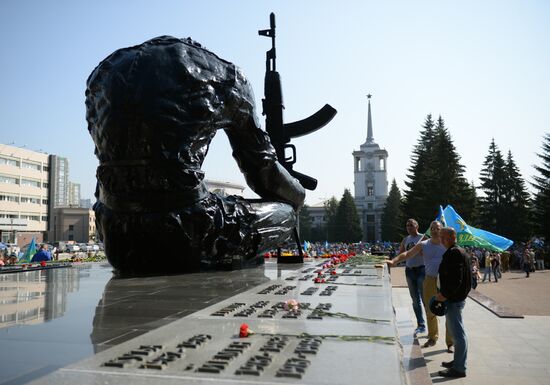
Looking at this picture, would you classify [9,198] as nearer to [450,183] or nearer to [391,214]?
[450,183]

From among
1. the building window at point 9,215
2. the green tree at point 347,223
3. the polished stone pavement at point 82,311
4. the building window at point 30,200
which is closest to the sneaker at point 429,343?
the polished stone pavement at point 82,311

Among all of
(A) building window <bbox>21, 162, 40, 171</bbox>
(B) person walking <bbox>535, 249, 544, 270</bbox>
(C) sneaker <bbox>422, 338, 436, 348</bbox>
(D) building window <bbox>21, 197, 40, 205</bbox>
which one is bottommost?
(B) person walking <bbox>535, 249, 544, 270</bbox>

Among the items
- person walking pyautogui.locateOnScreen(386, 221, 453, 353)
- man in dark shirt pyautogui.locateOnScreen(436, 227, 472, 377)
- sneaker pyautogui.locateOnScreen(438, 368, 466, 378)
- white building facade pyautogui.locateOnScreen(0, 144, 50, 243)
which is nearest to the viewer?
man in dark shirt pyautogui.locateOnScreen(436, 227, 472, 377)

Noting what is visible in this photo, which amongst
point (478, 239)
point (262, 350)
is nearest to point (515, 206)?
point (478, 239)

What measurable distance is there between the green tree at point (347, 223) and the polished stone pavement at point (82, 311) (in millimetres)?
69898

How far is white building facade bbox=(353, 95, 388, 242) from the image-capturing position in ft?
311

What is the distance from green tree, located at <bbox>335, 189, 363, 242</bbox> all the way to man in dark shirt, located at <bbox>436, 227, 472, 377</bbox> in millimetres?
71031

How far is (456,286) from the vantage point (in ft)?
15.0

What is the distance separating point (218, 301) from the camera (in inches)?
167

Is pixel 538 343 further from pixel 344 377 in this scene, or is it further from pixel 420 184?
pixel 420 184

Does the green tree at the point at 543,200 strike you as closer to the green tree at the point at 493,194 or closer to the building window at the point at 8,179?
the green tree at the point at 493,194

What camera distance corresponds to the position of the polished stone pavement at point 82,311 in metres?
2.45

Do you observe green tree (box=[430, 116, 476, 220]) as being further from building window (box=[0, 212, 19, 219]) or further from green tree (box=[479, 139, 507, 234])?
building window (box=[0, 212, 19, 219])

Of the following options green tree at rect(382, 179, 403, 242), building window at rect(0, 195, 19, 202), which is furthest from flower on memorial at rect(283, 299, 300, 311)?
green tree at rect(382, 179, 403, 242)
